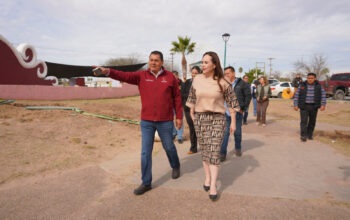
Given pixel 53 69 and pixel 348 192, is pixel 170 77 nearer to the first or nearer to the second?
pixel 348 192

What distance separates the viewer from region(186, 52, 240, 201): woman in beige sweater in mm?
2865

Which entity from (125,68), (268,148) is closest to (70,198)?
(268,148)

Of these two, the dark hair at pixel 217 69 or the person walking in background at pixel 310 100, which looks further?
the person walking in background at pixel 310 100

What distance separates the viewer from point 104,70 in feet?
9.17

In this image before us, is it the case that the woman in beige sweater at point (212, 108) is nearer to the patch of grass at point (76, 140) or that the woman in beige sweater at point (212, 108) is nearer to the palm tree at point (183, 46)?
the patch of grass at point (76, 140)

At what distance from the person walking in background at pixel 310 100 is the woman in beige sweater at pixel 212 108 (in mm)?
4210

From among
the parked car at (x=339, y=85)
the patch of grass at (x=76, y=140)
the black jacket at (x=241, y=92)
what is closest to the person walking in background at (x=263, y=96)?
the black jacket at (x=241, y=92)

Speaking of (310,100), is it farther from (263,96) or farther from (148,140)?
(148,140)

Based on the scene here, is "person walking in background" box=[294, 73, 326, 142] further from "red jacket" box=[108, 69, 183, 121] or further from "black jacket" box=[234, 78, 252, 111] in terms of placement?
"red jacket" box=[108, 69, 183, 121]

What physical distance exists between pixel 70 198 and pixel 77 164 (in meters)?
1.35

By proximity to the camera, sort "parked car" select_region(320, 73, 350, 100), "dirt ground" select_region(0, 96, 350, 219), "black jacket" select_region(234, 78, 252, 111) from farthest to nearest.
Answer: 1. "parked car" select_region(320, 73, 350, 100)
2. "black jacket" select_region(234, 78, 252, 111)
3. "dirt ground" select_region(0, 96, 350, 219)

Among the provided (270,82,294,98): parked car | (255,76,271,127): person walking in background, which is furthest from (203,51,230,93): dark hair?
(270,82,294,98): parked car

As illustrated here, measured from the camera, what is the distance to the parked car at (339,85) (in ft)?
58.1

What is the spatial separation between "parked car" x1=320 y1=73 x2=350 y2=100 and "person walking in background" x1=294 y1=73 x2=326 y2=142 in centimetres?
1518
